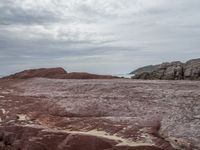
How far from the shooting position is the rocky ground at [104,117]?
27.7 ft

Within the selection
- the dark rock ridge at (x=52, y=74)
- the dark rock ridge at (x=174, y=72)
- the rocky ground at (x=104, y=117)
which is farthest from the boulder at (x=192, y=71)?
the rocky ground at (x=104, y=117)

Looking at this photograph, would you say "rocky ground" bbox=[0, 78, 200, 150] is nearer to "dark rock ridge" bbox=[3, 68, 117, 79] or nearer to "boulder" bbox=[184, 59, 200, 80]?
"dark rock ridge" bbox=[3, 68, 117, 79]

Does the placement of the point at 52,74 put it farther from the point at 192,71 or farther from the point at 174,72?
the point at 192,71

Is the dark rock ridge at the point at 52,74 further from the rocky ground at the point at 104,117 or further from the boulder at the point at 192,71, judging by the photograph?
the boulder at the point at 192,71

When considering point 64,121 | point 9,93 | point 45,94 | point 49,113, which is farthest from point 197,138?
point 9,93

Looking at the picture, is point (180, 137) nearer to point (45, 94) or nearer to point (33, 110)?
point (33, 110)

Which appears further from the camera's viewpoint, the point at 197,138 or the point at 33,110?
the point at 33,110

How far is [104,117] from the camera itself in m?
9.79

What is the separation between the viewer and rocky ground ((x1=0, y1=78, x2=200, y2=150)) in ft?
27.7

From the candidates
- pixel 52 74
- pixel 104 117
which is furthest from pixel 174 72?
pixel 104 117

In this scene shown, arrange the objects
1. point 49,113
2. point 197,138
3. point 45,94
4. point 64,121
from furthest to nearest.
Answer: point 45,94 < point 49,113 < point 64,121 < point 197,138

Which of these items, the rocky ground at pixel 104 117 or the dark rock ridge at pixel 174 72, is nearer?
the rocky ground at pixel 104 117

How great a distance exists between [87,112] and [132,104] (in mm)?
1086

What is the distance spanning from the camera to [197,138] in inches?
323
